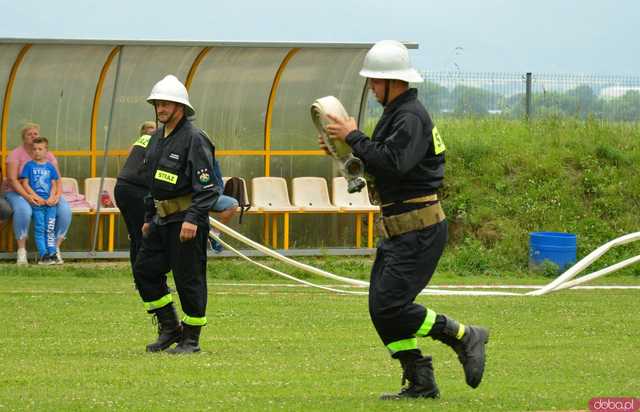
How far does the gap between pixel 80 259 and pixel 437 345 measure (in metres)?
9.76

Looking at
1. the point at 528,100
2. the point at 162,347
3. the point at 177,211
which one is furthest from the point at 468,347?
the point at 528,100

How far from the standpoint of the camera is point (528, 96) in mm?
27922

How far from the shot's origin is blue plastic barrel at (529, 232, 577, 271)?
19812mm

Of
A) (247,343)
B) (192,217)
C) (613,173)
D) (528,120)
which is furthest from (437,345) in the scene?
(528,120)

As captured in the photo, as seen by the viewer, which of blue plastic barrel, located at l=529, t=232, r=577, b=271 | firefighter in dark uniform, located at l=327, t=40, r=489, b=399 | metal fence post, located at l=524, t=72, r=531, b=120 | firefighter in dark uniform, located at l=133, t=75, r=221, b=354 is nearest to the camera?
firefighter in dark uniform, located at l=327, t=40, r=489, b=399

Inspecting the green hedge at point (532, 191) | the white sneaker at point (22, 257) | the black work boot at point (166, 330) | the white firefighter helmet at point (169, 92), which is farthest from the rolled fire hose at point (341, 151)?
the green hedge at point (532, 191)

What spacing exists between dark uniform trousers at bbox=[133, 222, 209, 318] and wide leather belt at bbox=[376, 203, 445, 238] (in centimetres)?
244

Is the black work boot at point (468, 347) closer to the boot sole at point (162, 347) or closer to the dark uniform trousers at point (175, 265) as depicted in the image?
the dark uniform trousers at point (175, 265)

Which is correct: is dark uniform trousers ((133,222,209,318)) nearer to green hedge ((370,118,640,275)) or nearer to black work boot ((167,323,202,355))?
black work boot ((167,323,202,355))

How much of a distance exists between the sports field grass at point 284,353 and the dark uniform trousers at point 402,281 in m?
0.47

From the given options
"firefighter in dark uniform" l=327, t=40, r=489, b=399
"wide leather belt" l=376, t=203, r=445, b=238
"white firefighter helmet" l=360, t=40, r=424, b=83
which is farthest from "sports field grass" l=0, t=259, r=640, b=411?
"white firefighter helmet" l=360, t=40, r=424, b=83

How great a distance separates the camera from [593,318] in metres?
13.9

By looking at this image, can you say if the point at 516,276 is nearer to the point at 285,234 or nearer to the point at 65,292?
the point at 285,234
